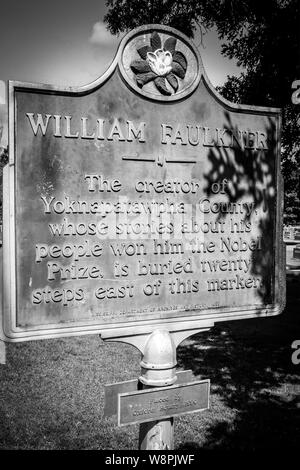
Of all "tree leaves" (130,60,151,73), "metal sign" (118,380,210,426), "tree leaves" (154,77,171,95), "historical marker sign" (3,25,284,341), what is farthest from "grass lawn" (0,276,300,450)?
"tree leaves" (130,60,151,73)

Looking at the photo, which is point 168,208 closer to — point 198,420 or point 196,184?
point 196,184

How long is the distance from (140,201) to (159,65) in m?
0.85

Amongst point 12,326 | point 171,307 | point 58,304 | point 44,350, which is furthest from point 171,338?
point 44,350

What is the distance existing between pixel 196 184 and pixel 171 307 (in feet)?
2.73

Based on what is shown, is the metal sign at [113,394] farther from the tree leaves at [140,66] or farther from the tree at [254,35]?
the tree at [254,35]

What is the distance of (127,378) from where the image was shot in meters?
6.09

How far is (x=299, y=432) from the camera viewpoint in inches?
181

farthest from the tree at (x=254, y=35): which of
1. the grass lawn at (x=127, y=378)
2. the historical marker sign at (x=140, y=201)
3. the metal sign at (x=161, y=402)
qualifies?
the metal sign at (x=161, y=402)

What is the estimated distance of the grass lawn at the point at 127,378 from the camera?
4445mm

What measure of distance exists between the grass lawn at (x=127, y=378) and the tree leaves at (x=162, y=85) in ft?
10.9

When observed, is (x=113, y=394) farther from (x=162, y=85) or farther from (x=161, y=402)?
(x=162, y=85)

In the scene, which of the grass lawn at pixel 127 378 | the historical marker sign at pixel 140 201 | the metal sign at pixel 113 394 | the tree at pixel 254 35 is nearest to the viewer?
the historical marker sign at pixel 140 201

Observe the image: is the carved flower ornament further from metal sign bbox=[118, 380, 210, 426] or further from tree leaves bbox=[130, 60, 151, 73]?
metal sign bbox=[118, 380, 210, 426]

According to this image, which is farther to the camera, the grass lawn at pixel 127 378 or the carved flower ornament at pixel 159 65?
the grass lawn at pixel 127 378
